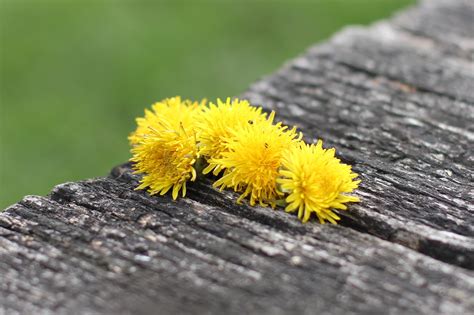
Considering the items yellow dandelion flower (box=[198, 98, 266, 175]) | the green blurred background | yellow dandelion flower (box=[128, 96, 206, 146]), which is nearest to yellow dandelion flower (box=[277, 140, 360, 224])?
yellow dandelion flower (box=[198, 98, 266, 175])

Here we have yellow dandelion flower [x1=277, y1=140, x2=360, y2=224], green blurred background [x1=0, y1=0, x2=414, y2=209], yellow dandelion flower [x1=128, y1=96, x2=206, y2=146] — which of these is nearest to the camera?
yellow dandelion flower [x1=277, y1=140, x2=360, y2=224]

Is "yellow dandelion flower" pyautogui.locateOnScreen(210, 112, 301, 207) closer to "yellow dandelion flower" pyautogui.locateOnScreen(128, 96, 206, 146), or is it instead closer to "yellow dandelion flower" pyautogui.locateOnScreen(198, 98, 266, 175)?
"yellow dandelion flower" pyautogui.locateOnScreen(198, 98, 266, 175)

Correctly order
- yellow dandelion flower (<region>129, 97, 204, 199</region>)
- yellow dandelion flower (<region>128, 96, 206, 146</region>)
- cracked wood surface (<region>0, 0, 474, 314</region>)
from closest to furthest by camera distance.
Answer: cracked wood surface (<region>0, 0, 474, 314</region>) → yellow dandelion flower (<region>129, 97, 204, 199</region>) → yellow dandelion flower (<region>128, 96, 206, 146</region>)

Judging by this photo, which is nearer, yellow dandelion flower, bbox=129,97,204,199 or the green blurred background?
yellow dandelion flower, bbox=129,97,204,199

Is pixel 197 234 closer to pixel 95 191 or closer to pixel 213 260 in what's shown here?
pixel 213 260

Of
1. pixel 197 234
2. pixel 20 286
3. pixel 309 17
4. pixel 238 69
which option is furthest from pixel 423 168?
pixel 309 17

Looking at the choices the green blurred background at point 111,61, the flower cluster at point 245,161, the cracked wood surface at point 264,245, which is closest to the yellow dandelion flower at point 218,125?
the flower cluster at point 245,161
